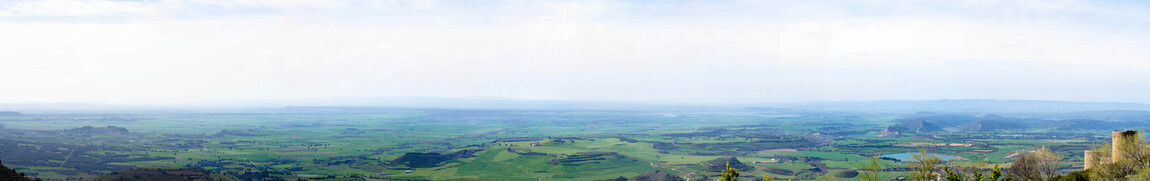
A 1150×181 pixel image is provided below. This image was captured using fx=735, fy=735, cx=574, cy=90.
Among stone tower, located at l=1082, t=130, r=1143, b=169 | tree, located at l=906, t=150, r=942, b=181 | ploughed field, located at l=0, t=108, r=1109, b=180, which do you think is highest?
stone tower, located at l=1082, t=130, r=1143, b=169

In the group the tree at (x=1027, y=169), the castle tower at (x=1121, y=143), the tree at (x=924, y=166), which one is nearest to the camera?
the castle tower at (x=1121, y=143)

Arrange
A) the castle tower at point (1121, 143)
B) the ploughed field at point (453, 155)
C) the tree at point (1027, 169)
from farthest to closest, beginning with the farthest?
1. the ploughed field at point (453, 155)
2. the tree at point (1027, 169)
3. the castle tower at point (1121, 143)

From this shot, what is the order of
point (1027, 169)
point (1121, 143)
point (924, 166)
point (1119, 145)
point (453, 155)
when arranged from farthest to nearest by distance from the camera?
point (453, 155), point (924, 166), point (1027, 169), point (1119, 145), point (1121, 143)

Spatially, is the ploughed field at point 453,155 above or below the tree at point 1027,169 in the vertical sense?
below

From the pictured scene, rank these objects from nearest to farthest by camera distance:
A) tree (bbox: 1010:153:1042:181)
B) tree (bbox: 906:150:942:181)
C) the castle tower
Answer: the castle tower < tree (bbox: 1010:153:1042:181) < tree (bbox: 906:150:942:181)

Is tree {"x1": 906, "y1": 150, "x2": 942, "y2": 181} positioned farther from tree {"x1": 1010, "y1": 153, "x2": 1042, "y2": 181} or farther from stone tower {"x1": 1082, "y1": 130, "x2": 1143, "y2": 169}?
stone tower {"x1": 1082, "y1": 130, "x2": 1143, "y2": 169}

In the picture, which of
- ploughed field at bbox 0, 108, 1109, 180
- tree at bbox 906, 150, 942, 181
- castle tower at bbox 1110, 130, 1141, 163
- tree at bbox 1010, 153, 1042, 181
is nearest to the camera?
castle tower at bbox 1110, 130, 1141, 163

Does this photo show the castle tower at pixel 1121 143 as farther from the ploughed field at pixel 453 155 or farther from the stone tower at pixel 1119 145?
the ploughed field at pixel 453 155

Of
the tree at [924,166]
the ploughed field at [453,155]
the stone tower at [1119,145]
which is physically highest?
the stone tower at [1119,145]

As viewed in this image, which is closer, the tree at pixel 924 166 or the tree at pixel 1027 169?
the tree at pixel 1027 169

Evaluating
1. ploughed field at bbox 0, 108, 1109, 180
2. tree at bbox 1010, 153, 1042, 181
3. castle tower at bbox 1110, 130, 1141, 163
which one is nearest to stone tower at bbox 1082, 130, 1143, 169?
castle tower at bbox 1110, 130, 1141, 163

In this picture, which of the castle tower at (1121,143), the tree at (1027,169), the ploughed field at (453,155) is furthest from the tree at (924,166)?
the ploughed field at (453,155)

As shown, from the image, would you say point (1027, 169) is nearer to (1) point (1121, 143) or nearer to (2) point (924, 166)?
(1) point (1121, 143)

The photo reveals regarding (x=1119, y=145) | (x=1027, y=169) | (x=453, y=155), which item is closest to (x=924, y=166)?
(x=1027, y=169)
